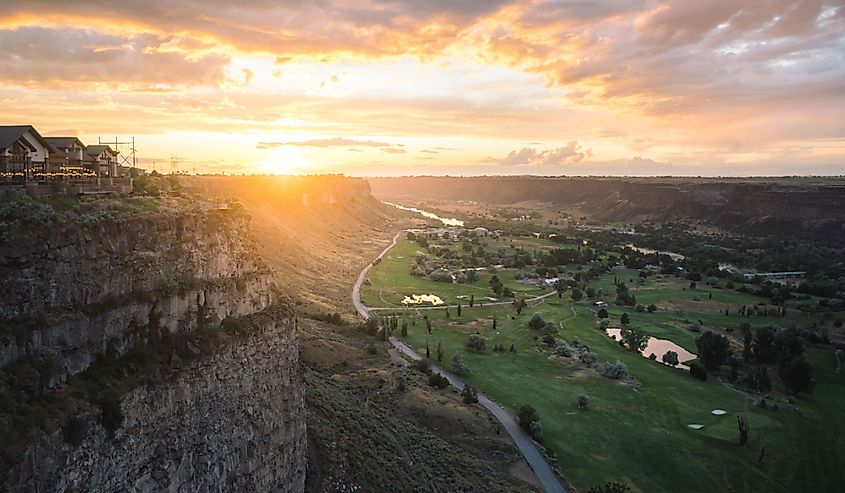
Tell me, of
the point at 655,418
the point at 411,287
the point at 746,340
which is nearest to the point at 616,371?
the point at 655,418

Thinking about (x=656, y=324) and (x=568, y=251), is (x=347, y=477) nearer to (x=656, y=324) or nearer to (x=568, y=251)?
(x=656, y=324)

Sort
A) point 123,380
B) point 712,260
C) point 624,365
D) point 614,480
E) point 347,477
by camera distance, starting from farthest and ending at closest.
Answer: point 712,260 < point 624,365 < point 614,480 < point 347,477 < point 123,380

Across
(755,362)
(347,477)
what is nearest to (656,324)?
(755,362)

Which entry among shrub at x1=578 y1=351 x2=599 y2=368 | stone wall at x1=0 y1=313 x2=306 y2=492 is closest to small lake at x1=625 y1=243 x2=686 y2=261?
shrub at x1=578 y1=351 x2=599 y2=368

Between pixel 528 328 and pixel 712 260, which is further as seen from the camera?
pixel 712 260

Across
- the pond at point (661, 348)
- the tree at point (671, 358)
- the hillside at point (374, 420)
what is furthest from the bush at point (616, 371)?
the hillside at point (374, 420)

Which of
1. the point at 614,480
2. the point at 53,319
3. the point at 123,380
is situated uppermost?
the point at 53,319

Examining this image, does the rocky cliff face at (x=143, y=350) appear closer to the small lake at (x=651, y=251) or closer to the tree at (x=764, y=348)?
the tree at (x=764, y=348)

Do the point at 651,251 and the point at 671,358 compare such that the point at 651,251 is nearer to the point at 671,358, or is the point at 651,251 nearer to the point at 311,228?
the point at 311,228
